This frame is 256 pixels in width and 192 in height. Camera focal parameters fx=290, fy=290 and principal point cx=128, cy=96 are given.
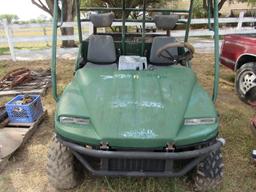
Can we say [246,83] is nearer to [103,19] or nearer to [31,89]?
[103,19]

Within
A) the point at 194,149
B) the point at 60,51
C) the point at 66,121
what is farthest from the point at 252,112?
the point at 60,51

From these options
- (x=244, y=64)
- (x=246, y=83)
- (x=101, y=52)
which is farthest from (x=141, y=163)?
(x=244, y=64)

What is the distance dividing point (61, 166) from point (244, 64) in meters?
3.77

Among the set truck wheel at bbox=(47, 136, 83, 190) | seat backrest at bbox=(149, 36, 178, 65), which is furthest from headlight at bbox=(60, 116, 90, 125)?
seat backrest at bbox=(149, 36, 178, 65)

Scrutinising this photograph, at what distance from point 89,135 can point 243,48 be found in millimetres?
3787

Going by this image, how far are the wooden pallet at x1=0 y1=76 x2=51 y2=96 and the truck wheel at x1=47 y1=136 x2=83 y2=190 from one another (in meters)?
2.68

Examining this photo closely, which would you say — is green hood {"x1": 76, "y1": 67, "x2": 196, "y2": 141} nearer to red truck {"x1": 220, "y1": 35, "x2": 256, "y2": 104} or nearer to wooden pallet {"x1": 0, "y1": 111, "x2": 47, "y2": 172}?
wooden pallet {"x1": 0, "y1": 111, "x2": 47, "y2": 172}

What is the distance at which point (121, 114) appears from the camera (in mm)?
2420

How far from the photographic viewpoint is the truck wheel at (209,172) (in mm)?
2635

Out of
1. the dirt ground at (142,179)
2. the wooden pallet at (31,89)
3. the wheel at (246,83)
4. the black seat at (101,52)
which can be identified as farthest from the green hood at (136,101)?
the wooden pallet at (31,89)

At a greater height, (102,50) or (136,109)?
(102,50)

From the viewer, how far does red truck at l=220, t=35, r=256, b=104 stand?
4.86m

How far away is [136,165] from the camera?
2400 mm

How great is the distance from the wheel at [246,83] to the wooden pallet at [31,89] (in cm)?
349
